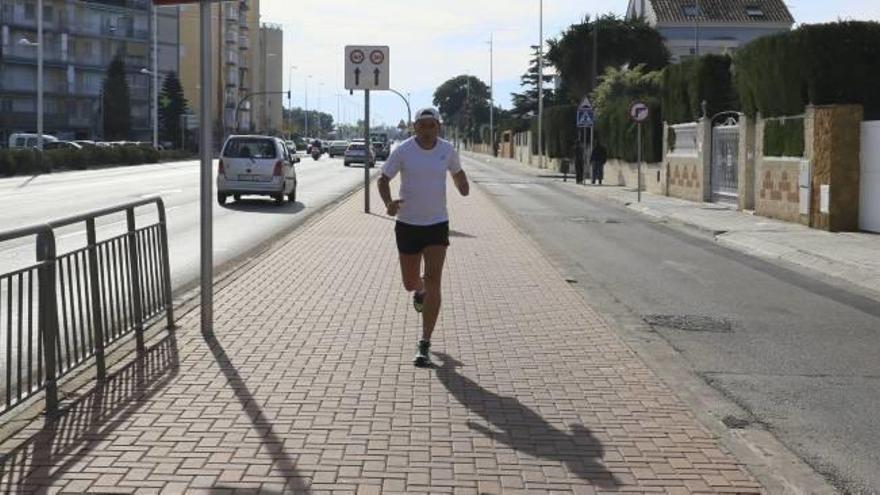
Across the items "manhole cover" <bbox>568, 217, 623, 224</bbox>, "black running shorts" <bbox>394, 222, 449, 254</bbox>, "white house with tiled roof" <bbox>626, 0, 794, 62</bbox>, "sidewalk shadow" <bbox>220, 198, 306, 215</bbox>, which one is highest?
"white house with tiled roof" <bbox>626, 0, 794, 62</bbox>

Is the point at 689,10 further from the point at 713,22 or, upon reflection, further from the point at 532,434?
the point at 532,434

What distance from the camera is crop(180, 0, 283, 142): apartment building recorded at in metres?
118

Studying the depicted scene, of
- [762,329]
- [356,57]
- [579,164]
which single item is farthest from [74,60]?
[762,329]

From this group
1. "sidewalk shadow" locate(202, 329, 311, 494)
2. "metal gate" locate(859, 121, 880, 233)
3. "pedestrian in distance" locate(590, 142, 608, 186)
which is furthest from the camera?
"pedestrian in distance" locate(590, 142, 608, 186)

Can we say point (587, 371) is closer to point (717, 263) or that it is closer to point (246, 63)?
point (717, 263)

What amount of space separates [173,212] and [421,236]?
15748mm

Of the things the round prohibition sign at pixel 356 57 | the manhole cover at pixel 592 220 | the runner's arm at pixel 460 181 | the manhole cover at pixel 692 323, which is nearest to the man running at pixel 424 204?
the runner's arm at pixel 460 181

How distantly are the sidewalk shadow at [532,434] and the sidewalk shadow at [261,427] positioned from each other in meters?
1.12

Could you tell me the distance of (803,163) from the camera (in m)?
20.0

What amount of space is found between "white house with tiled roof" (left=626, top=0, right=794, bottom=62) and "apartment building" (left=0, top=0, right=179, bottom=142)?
48581 mm

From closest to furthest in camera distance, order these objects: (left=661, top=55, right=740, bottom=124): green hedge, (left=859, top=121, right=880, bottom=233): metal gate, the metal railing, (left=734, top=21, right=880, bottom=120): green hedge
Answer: the metal railing
(left=859, top=121, right=880, bottom=233): metal gate
(left=734, top=21, right=880, bottom=120): green hedge
(left=661, top=55, right=740, bottom=124): green hedge

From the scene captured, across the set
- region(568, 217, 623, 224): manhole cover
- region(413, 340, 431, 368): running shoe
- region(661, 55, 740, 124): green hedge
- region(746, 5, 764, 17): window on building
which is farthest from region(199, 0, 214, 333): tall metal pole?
region(746, 5, 764, 17): window on building

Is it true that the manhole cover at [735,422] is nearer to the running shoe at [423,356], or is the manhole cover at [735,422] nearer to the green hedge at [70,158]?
the running shoe at [423,356]

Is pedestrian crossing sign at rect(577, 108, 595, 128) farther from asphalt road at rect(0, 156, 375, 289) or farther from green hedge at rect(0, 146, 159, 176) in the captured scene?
green hedge at rect(0, 146, 159, 176)
